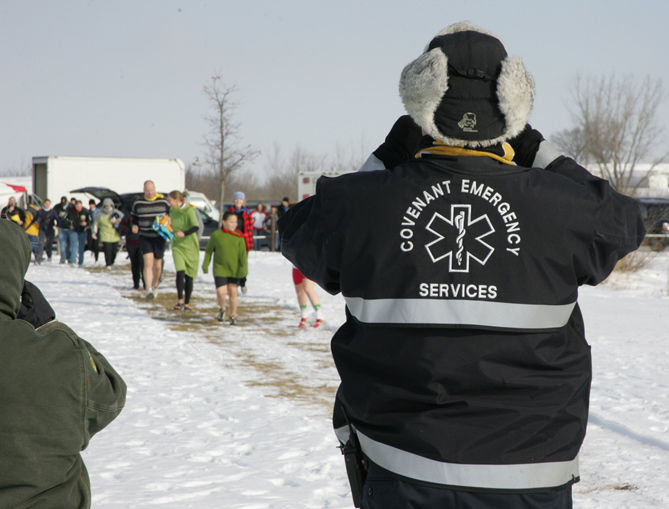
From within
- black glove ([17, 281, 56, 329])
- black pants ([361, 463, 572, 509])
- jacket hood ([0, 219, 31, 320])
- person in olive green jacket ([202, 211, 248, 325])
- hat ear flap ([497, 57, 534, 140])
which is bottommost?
person in olive green jacket ([202, 211, 248, 325])

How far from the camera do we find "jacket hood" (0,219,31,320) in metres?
1.82

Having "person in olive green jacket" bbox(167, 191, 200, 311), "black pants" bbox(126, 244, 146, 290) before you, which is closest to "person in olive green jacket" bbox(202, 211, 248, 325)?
"person in olive green jacket" bbox(167, 191, 200, 311)

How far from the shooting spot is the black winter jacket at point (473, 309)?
179 cm

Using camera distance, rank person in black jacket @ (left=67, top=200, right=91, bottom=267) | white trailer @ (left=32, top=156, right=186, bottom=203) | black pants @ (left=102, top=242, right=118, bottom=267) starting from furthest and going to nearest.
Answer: white trailer @ (left=32, top=156, right=186, bottom=203)
person in black jacket @ (left=67, top=200, right=91, bottom=267)
black pants @ (left=102, top=242, right=118, bottom=267)

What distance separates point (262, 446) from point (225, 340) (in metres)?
4.34

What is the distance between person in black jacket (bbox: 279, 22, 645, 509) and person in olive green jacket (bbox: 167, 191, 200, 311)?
961cm

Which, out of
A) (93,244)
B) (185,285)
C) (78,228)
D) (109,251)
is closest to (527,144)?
(185,285)

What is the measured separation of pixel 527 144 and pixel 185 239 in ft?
32.1

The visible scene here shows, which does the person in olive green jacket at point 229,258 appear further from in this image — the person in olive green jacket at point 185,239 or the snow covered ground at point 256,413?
the person in olive green jacket at point 185,239

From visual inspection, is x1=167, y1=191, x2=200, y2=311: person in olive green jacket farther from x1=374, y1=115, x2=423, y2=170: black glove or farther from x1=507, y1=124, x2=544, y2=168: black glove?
x1=507, y1=124, x2=544, y2=168: black glove

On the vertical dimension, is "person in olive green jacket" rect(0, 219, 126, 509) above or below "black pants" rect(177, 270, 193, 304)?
above

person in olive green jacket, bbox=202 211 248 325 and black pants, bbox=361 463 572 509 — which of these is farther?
person in olive green jacket, bbox=202 211 248 325

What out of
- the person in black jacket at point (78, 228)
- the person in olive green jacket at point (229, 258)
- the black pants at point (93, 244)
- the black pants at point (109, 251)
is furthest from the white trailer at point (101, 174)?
the person in olive green jacket at point (229, 258)

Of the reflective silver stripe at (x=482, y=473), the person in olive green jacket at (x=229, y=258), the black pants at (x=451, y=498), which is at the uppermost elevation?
the reflective silver stripe at (x=482, y=473)
